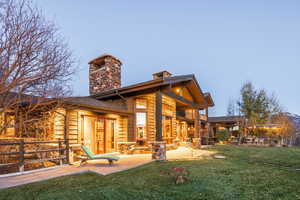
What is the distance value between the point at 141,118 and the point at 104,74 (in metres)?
4.72

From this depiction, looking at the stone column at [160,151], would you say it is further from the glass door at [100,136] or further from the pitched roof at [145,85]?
the glass door at [100,136]

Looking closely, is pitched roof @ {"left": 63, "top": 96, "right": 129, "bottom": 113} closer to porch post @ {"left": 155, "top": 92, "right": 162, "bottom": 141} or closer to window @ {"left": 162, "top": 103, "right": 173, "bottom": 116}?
porch post @ {"left": 155, "top": 92, "right": 162, "bottom": 141}

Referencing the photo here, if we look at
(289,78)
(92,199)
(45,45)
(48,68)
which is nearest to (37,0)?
(45,45)

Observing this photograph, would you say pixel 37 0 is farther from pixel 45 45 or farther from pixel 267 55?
pixel 267 55

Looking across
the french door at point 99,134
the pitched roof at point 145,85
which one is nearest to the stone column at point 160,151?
the pitched roof at point 145,85

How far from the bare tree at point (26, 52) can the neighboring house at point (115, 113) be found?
2.34m

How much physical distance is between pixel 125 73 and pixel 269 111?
425ft

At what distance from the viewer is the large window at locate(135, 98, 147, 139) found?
10984 mm

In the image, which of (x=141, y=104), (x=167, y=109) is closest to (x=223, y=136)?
(x=167, y=109)

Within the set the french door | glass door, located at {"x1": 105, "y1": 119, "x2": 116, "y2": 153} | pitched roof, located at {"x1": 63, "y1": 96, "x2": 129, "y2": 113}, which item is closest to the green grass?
pitched roof, located at {"x1": 63, "y1": 96, "x2": 129, "y2": 113}

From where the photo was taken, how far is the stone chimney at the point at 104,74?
13.5 metres

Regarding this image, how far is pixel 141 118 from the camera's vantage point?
11141 mm

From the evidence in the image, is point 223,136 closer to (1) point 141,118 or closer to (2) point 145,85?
(1) point 141,118

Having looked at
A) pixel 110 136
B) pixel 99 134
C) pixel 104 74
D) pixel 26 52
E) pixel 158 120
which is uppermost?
pixel 104 74
